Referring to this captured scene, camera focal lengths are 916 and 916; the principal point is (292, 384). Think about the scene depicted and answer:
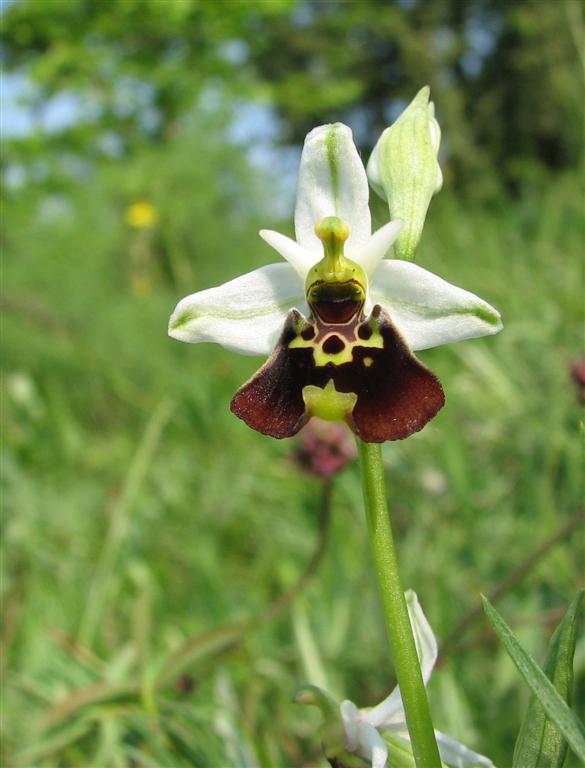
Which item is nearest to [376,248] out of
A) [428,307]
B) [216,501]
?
[428,307]

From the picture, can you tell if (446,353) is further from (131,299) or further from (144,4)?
(144,4)

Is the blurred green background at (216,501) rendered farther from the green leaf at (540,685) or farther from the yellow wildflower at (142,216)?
the green leaf at (540,685)

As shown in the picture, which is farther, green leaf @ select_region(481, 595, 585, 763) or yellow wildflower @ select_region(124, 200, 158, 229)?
yellow wildflower @ select_region(124, 200, 158, 229)

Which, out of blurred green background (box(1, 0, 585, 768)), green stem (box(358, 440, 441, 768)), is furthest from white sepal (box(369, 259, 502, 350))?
blurred green background (box(1, 0, 585, 768))

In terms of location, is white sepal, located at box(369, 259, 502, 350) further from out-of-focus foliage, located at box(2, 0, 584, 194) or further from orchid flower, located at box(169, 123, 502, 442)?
out-of-focus foliage, located at box(2, 0, 584, 194)

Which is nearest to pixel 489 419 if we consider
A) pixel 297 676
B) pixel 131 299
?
pixel 297 676

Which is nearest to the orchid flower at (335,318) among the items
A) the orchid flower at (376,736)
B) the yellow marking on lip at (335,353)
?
the yellow marking on lip at (335,353)

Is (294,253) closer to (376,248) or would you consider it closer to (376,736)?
(376,248)
